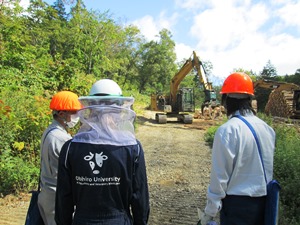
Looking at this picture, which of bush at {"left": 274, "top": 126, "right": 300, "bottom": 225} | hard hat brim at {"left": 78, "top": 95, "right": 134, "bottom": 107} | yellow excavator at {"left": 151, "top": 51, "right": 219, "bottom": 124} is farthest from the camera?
yellow excavator at {"left": 151, "top": 51, "right": 219, "bottom": 124}

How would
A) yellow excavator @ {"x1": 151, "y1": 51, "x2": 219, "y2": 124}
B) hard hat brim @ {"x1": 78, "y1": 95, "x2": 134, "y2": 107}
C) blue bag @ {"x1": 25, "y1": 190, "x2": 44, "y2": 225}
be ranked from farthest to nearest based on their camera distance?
yellow excavator @ {"x1": 151, "y1": 51, "x2": 219, "y2": 124}
blue bag @ {"x1": 25, "y1": 190, "x2": 44, "y2": 225}
hard hat brim @ {"x1": 78, "y1": 95, "x2": 134, "y2": 107}

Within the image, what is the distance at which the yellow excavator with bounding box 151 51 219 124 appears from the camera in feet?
Answer: 60.5

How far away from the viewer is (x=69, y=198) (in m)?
2.05

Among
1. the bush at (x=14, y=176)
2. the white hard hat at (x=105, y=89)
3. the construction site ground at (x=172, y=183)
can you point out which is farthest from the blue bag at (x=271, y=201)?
the bush at (x=14, y=176)

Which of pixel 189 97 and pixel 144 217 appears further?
pixel 189 97

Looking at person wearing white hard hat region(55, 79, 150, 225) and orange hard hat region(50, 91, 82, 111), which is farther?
orange hard hat region(50, 91, 82, 111)

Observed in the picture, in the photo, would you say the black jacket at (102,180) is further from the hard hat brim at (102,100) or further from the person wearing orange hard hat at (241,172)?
the person wearing orange hard hat at (241,172)

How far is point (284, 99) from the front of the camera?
1831cm

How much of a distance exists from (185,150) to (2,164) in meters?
6.39

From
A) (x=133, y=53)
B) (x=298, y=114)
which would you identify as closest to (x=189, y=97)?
(x=298, y=114)

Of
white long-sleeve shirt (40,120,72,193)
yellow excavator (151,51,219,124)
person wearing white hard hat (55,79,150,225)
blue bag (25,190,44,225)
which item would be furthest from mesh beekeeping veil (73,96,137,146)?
yellow excavator (151,51,219,124)

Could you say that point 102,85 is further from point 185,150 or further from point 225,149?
point 185,150

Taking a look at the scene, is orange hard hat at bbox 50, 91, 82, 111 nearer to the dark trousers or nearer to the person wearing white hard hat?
the person wearing white hard hat

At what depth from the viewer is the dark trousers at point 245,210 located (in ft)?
7.64
